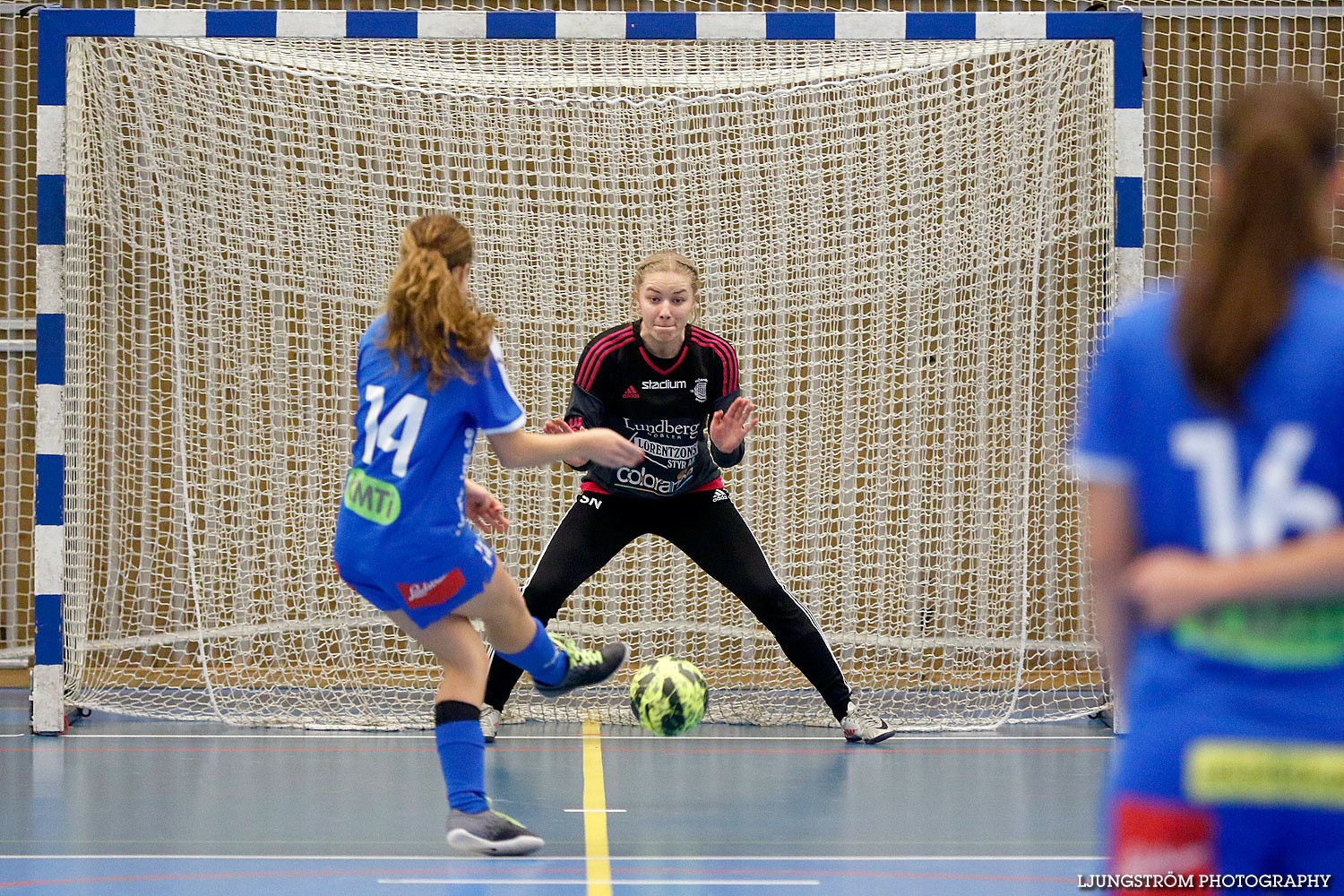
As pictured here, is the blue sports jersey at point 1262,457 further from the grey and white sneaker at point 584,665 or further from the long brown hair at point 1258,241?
the grey and white sneaker at point 584,665

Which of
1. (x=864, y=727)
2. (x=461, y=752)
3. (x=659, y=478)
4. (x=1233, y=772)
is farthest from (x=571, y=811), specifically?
(x=1233, y=772)

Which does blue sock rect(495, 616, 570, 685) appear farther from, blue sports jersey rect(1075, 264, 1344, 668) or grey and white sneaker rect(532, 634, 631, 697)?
blue sports jersey rect(1075, 264, 1344, 668)

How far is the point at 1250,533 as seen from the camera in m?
1.38

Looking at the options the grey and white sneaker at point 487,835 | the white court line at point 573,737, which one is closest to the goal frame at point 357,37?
the white court line at point 573,737

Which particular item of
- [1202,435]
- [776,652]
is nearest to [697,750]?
[776,652]

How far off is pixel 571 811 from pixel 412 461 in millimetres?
1539

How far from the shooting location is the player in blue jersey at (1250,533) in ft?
4.42

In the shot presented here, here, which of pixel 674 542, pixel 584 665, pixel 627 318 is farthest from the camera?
pixel 627 318

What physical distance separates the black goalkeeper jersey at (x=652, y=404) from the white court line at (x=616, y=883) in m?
1.71

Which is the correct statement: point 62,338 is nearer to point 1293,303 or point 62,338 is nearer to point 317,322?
point 317,322

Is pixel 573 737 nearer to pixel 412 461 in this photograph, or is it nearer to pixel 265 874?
pixel 265 874

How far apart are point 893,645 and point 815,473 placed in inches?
35.3

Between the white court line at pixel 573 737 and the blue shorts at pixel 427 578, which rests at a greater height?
the blue shorts at pixel 427 578

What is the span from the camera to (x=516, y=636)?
3.55 meters
